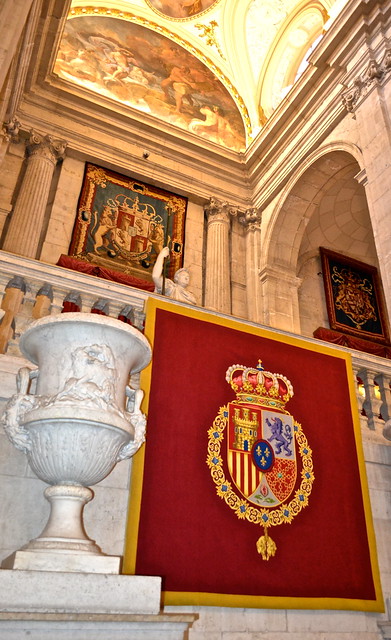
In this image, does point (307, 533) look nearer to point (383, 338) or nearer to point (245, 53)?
point (383, 338)

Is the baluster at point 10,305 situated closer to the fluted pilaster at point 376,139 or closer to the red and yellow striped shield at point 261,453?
the red and yellow striped shield at point 261,453

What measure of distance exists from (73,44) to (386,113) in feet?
24.6

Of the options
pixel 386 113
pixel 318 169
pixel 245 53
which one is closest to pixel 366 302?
pixel 318 169

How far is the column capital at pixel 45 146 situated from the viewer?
9836 millimetres

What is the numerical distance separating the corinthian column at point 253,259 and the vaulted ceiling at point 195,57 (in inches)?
82.7

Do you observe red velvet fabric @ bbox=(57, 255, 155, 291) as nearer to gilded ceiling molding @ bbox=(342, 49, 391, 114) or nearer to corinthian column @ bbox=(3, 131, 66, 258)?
corinthian column @ bbox=(3, 131, 66, 258)

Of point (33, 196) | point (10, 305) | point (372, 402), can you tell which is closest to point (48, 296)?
point (10, 305)

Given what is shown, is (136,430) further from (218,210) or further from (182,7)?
(182,7)

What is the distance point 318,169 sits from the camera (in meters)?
10.1

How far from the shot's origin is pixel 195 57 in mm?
13055

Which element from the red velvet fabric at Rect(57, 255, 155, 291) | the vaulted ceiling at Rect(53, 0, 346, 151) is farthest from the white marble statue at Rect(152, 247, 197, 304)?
the vaulted ceiling at Rect(53, 0, 346, 151)

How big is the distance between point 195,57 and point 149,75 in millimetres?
1561

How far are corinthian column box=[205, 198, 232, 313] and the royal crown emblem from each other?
17.2 ft

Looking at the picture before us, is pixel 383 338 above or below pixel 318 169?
below
